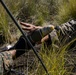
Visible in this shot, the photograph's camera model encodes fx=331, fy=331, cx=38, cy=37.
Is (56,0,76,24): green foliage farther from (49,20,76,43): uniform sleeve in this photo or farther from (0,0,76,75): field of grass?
(49,20,76,43): uniform sleeve

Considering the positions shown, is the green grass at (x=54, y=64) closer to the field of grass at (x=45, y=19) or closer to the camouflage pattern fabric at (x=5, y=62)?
the field of grass at (x=45, y=19)

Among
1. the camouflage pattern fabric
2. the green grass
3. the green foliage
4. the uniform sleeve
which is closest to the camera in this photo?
the green grass

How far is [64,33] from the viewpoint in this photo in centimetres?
338

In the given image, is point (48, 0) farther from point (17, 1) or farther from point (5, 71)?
point (5, 71)

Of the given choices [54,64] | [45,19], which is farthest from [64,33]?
[45,19]

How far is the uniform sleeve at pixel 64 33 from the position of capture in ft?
10.8

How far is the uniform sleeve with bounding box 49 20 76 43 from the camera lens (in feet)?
10.8

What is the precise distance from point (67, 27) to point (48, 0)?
2.14 m

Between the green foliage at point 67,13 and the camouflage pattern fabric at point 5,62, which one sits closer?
the camouflage pattern fabric at point 5,62

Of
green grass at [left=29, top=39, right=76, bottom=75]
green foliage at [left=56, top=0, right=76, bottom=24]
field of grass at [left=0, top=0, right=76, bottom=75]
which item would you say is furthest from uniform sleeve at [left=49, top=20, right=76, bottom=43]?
green foliage at [left=56, top=0, right=76, bottom=24]

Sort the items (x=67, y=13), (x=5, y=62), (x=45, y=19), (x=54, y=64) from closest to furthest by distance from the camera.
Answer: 1. (x=54, y=64)
2. (x=5, y=62)
3. (x=67, y=13)
4. (x=45, y=19)

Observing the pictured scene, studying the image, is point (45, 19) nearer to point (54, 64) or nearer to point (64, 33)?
point (64, 33)

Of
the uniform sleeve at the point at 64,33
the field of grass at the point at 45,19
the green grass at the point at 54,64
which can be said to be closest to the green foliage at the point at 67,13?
the field of grass at the point at 45,19

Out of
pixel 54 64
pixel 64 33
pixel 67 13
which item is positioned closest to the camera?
pixel 54 64
